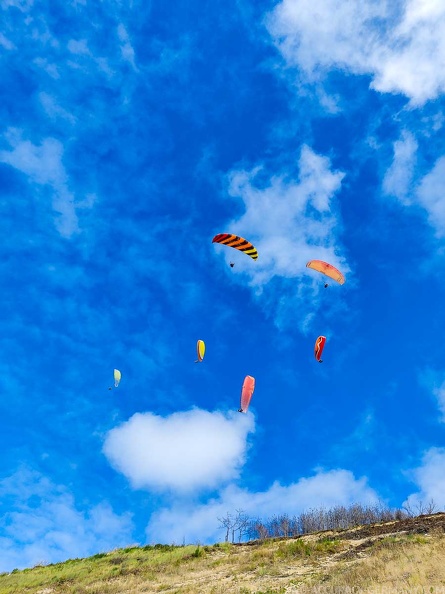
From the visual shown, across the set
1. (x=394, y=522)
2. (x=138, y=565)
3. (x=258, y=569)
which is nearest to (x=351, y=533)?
(x=394, y=522)

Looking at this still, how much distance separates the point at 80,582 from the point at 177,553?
6991 mm

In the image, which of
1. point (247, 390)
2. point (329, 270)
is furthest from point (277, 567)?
point (329, 270)

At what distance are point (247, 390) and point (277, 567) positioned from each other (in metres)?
15.1

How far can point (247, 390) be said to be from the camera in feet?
124

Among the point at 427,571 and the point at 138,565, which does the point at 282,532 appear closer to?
the point at 138,565

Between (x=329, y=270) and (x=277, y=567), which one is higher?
(x=329, y=270)

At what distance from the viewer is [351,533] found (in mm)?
29578

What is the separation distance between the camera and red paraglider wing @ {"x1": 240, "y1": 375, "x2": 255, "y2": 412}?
120 ft

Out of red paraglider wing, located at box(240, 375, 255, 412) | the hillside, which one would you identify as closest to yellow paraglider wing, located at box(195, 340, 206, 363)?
red paraglider wing, located at box(240, 375, 255, 412)

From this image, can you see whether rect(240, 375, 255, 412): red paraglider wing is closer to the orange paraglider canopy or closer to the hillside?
the orange paraglider canopy

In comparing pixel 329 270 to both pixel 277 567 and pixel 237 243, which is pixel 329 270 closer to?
pixel 237 243

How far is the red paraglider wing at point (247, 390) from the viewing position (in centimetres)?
3650

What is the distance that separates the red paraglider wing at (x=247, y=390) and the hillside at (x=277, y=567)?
9770 mm

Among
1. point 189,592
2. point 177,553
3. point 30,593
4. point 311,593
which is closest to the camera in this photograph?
point 311,593
